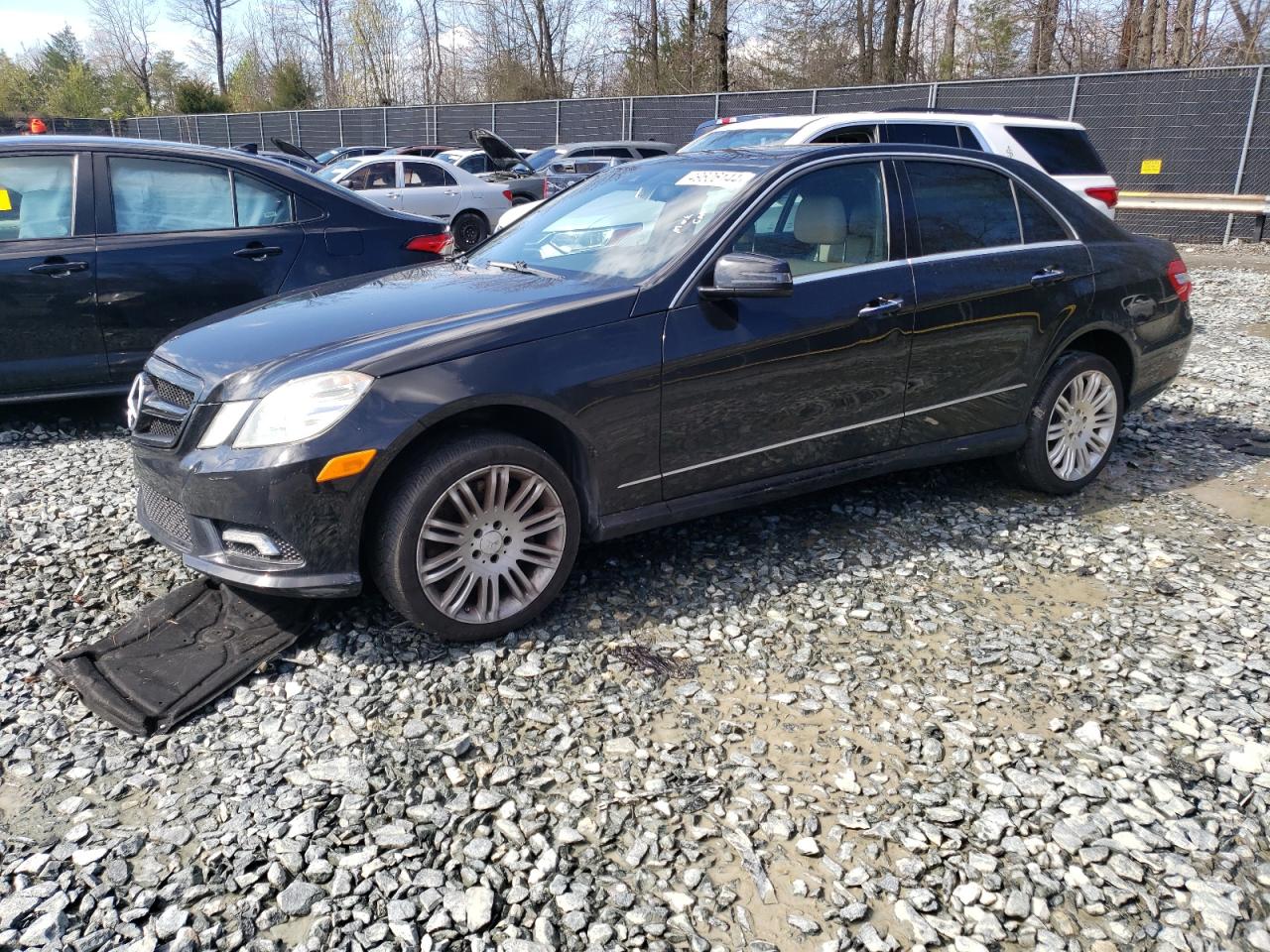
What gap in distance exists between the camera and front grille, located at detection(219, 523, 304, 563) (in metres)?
3.29

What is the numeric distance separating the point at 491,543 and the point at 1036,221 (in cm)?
326

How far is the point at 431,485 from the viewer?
3.36 metres

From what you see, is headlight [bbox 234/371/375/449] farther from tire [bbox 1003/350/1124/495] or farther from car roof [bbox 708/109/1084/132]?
car roof [bbox 708/109/1084/132]

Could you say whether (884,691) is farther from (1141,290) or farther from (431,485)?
(1141,290)

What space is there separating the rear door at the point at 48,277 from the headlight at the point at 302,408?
3184mm

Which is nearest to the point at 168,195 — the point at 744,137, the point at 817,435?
the point at 817,435

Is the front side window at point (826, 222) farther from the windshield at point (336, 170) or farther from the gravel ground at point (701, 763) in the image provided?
the windshield at point (336, 170)

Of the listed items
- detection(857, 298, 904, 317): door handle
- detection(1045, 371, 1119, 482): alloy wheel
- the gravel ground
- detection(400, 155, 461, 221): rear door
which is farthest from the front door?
detection(400, 155, 461, 221): rear door

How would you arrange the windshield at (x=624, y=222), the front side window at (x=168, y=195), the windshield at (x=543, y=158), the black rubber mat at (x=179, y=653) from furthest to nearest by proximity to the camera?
1. the windshield at (x=543, y=158)
2. the front side window at (x=168, y=195)
3. the windshield at (x=624, y=222)
4. the black rubber mat at (x=179, y=653)

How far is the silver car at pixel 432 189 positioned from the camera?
14898 mm

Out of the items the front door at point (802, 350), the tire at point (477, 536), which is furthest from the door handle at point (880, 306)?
the tire at point (477, 536)

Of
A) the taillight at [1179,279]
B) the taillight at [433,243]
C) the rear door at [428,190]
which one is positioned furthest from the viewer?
the rear door at [428,190]

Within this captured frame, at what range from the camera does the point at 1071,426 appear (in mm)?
5117

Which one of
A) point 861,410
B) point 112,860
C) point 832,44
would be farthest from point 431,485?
point 832,44
